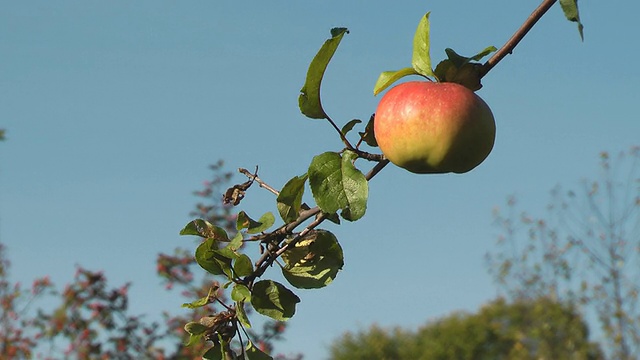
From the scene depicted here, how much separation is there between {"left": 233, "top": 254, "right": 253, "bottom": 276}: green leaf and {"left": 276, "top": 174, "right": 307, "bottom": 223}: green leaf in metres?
0.08

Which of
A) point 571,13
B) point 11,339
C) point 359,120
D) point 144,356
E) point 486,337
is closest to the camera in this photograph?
point 571,13

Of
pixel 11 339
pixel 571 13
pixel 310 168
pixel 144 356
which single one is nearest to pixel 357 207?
pixel 310 168

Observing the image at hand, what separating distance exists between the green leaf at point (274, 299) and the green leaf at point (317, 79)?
235mm

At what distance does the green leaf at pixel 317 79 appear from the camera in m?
0.96

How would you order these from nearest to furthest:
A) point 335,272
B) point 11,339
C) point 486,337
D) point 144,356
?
point 335,272, point 144,356, point 11,339, point 486,337

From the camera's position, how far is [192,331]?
1.16 metres

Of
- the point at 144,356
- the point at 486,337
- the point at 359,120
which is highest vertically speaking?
the point at 486,337

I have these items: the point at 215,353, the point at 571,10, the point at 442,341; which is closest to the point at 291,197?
the point at 215,353

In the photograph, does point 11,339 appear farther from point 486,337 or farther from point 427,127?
point 486,337

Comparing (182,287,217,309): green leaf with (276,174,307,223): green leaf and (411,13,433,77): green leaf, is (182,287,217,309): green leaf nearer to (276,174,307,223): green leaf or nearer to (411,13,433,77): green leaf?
(276,174,307,223): green leaf

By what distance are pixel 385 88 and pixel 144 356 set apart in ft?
19.7

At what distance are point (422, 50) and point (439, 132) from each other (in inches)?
4.3

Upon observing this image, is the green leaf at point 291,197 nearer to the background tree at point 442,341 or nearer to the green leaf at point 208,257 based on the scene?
the green leaf at point 208,257

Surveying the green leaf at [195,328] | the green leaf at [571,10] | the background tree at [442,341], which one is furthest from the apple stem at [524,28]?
the background tree at [442,341]
